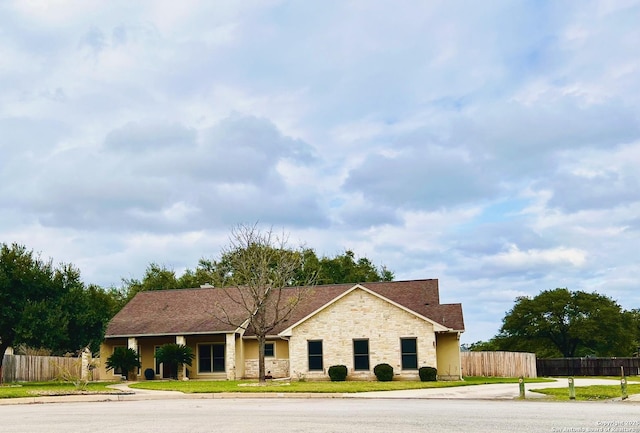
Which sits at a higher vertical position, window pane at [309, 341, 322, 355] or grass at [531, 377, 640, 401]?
window pane at [309, 341, 322, 355]

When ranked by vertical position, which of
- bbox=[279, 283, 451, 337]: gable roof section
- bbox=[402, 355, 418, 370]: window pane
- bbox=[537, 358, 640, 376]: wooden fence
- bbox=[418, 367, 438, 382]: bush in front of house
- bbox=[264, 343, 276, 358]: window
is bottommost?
bbox=[537, 358, 640, 376]: wooden fence

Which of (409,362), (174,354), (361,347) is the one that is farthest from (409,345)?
(174,354)

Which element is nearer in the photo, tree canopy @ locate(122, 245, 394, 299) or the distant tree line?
the distant tree line

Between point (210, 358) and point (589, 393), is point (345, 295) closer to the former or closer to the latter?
point (210, 358)

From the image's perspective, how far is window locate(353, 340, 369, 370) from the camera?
39438mm

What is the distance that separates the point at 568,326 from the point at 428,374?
2782 centimetres

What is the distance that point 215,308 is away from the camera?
149 ft

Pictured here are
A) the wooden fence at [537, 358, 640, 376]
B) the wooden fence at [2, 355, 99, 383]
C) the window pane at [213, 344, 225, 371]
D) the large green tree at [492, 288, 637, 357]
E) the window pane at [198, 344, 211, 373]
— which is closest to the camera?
the wooden fence at [2, 355, 99, 383]

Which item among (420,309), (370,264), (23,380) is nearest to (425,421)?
(420,309)

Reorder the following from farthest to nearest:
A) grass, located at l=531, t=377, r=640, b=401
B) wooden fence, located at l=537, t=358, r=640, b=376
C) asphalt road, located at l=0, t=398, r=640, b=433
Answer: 1. wooden fence, located at l=537, t=358, r=640, b=376
2. grass, located at l=531, t=377, r=640, b=401
3. asphalt road, located at l=0, t=398, r=640, b=433

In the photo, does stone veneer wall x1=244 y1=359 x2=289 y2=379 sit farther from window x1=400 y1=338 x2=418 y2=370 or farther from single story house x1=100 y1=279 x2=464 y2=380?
window x1=400 y1=338 x2=418 y2=370

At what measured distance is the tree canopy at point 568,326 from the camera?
59.7 meters

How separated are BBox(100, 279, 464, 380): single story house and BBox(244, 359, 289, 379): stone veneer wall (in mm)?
57

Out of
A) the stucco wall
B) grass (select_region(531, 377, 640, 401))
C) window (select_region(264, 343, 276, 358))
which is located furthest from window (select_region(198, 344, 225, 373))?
grass (select_region(531, 377, 640, 401))
